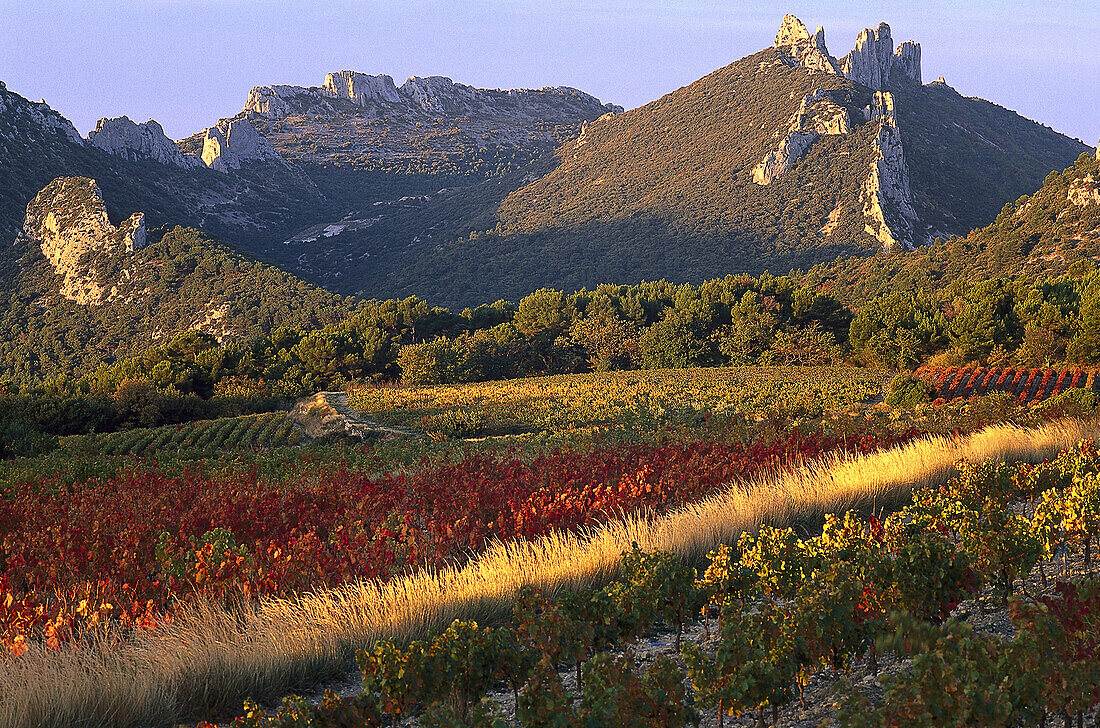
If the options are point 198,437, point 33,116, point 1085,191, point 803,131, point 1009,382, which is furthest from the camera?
point 803,131

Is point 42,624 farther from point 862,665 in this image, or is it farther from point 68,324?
point 68,324

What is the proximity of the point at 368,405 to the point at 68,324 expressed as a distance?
165ft

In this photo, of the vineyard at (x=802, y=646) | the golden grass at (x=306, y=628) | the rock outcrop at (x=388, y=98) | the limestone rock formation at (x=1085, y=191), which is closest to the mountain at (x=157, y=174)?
the rock outcrop at (x=388, y=98)

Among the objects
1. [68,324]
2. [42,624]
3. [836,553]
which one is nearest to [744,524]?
[836,553]

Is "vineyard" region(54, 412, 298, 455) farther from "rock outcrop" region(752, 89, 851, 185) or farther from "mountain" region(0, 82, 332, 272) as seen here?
"rock outcrop" region(752, 89, 851, 185)

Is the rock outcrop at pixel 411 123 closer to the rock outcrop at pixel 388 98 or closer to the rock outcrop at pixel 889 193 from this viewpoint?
the rock outcrop at pixel 388 98

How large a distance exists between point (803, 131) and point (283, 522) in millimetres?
98758

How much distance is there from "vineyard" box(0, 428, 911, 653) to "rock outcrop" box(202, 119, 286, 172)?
12684 centimetres

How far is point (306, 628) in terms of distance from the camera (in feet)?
17.4

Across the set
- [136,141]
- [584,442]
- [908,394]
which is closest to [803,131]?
[908,394]

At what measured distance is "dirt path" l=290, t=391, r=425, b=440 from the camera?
26.5 meters

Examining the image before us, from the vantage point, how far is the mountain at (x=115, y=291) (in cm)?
6894

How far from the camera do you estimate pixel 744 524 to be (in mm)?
7812

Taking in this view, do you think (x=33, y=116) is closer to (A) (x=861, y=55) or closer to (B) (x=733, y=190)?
(B) (x=733, y=190)
